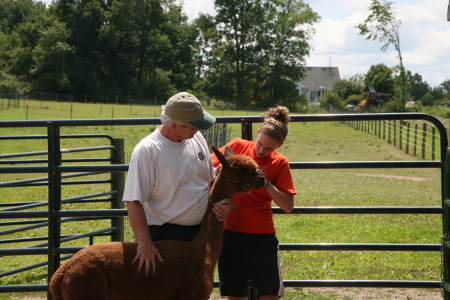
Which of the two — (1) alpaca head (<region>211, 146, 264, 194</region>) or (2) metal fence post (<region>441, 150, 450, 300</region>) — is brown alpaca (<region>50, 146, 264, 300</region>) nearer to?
(1) alpaca head (<region>211, 146, 264, 194</region>)

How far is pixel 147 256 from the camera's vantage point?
2945mm

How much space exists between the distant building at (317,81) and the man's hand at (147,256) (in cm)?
11113

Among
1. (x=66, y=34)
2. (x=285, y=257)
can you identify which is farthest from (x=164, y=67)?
(x=285, y=257)

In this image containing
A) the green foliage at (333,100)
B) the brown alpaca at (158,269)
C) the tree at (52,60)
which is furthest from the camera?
the green foliage at (333,100)

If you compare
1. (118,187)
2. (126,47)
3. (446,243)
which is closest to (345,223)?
(118,187)

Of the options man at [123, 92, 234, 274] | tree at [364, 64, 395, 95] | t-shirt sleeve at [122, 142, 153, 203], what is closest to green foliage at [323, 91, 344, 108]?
tree at [364, 64, 395, 95]

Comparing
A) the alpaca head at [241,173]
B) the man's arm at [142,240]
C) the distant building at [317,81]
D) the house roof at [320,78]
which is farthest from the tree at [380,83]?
the man's arm at [142,240]

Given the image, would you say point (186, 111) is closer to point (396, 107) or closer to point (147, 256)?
point (147, 256)

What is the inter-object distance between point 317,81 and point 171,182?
114880mm

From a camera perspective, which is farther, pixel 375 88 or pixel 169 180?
pixel 375 88

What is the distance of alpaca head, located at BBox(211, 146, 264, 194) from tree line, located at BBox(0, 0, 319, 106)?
59437mm

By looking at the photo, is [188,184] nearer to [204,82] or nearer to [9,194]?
[9,194]

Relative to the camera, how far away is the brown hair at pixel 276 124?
3396 millimetres

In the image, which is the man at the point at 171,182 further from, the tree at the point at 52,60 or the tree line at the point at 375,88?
the tree at the point at 52,60
